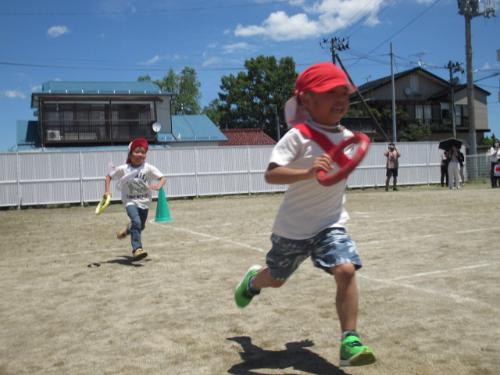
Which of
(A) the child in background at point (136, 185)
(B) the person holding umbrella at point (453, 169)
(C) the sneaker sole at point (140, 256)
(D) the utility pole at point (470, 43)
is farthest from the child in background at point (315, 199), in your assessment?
(D) the utility pole at point (470, 43)

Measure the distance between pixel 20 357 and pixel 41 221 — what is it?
11.8 metres

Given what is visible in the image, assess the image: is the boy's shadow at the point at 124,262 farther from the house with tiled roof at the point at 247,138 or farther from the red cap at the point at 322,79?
the house with tiled roof at the point at 247,138

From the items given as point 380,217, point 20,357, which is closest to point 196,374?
point 20,357

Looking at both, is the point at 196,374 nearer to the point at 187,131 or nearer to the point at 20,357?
the point at 20,357

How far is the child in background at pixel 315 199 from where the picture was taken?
320cm

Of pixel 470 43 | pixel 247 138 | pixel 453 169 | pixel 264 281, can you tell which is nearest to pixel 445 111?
pixel 247 138

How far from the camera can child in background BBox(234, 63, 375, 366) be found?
126 inches

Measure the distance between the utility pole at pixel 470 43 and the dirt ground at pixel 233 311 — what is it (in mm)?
24068

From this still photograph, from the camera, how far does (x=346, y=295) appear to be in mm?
3209

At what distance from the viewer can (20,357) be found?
12.2 feet

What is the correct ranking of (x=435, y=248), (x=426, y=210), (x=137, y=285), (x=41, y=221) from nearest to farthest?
(x=137, y=285), (x=435, y=248), (x=426, y=210), (x=41, y=221)

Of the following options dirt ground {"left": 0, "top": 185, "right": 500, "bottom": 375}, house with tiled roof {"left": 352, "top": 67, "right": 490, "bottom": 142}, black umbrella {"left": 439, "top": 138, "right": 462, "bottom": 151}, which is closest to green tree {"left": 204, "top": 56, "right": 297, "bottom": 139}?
house with tiled roof {"left": 352, "top": 67, "right": 490, "bottom": 142}

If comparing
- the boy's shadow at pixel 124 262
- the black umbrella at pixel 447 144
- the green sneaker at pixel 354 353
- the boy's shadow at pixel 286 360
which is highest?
the black umbrella at pixel 447 144

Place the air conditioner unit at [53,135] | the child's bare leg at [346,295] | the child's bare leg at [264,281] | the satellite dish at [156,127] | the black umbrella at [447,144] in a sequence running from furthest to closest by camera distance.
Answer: the air conditioner unit at [53,135], the satellite dish at [156,127], the black umbrella at [447,144], the child's bare leg at [264,281], the child's bare leg at [346,295]
